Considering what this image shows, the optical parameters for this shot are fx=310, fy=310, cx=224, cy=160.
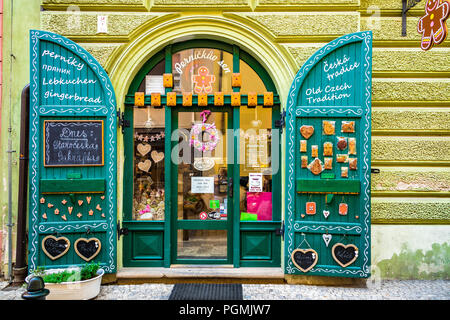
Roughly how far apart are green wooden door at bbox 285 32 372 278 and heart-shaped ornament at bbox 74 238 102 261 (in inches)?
97.9

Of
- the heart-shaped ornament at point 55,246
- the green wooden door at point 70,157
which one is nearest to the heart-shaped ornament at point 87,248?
the green wooden door at point 70,157

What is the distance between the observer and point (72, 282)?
3.54 metres

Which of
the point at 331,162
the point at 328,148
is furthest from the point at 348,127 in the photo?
the point at 331,162

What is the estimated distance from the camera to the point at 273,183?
4.47 meters

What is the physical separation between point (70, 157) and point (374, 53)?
4340mm

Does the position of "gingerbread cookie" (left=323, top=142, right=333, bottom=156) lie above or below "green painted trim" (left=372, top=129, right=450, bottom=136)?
below

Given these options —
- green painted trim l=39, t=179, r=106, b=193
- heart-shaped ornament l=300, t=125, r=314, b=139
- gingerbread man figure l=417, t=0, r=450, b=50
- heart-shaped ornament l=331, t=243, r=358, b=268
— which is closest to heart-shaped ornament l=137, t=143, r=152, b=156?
green painted trim l=39, t=179, r=106, b=193

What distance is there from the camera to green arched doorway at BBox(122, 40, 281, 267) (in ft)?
14.5

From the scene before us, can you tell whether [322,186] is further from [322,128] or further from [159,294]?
[159,294]

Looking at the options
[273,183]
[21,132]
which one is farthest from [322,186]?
[21,132]

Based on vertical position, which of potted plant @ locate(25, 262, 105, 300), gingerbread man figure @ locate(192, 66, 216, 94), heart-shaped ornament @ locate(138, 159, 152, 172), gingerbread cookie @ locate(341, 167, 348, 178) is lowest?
potted plant @ locate(25, 262, 105, 300)

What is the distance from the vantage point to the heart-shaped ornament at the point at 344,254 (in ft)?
13.1

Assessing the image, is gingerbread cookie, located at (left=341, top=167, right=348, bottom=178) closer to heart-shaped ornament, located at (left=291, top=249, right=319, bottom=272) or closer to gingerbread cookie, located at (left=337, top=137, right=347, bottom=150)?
gingerbread cookie, located at (left=337, top=137, right=347, bottom=150)

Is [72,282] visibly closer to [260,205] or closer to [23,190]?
[23,190]
